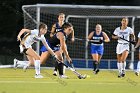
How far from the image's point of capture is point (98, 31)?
19.3 m

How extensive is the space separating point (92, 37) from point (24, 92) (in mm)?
8808

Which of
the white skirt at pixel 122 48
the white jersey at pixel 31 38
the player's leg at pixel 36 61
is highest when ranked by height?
the white jersey at pixel 31 38

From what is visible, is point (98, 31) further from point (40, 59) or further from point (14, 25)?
point (14, 25)

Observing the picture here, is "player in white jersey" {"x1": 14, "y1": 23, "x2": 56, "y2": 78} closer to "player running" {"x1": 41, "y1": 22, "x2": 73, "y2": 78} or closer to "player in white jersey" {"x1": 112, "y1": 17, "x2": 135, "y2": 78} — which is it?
"player running" {"x1": 41, "y1": 22, "x2": 73, "y2": 78}

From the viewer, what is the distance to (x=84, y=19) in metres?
24.9

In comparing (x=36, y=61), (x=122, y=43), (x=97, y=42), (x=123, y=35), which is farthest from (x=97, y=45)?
(x=36, y=61)

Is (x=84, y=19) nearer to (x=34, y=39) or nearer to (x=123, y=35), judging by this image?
(x=123, y=35)

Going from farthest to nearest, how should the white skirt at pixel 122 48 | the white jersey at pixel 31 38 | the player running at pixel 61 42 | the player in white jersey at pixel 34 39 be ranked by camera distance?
1. the white skirt at pixel 122 48
2. the white jersey at pixel 31 38
3. the player in white jersey at pixel 34 39
4. the player running at pixel 61 42

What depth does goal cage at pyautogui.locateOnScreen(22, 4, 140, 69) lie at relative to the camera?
2252 centimetres

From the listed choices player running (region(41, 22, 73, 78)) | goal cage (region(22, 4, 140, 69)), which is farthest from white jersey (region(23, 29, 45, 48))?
goal cage (region(22, 4, 140, 69))

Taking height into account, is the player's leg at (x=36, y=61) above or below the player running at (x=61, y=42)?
below

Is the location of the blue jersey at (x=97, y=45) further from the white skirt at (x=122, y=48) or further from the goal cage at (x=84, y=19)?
the goal cage at (x=84, y=19)

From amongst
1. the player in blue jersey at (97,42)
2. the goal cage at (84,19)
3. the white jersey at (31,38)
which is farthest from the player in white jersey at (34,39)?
the goal cage at (84,19)

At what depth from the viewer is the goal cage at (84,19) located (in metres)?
22.5
